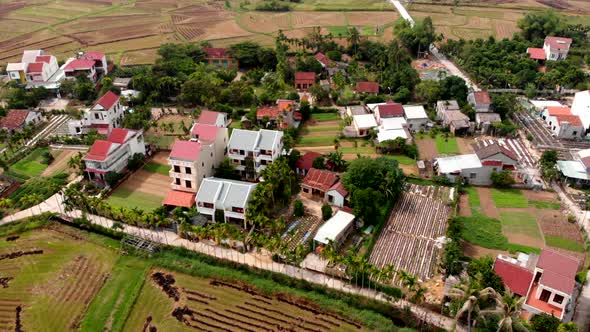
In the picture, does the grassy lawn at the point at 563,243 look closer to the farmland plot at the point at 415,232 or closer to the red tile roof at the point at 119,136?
the farmland plot at the point at 415,232

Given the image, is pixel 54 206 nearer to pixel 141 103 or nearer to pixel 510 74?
pixel 141 103

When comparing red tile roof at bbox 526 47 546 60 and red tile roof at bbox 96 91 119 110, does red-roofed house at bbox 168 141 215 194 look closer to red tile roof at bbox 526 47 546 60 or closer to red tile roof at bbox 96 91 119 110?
red tile roof at bbox 96 91 119 110

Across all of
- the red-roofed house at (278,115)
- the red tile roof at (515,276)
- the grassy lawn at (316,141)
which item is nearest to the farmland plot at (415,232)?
the red tile roof at (515,276)

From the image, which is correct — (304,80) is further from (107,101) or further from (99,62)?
(99,62)

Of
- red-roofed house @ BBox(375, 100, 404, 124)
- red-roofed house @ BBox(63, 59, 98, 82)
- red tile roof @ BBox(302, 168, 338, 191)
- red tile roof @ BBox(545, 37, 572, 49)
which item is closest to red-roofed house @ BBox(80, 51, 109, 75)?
red-roofed house @ BBox(63, 59, 98, 82)

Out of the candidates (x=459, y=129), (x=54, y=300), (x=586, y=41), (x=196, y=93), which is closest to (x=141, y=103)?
(x=196, y=93)

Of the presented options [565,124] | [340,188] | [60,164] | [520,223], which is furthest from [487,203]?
[60,164]
